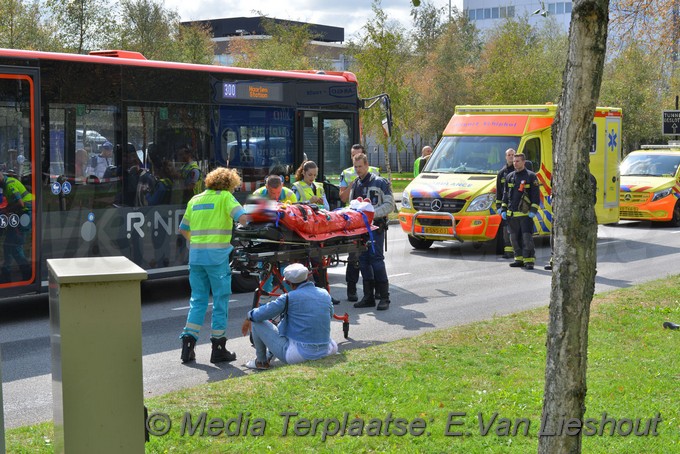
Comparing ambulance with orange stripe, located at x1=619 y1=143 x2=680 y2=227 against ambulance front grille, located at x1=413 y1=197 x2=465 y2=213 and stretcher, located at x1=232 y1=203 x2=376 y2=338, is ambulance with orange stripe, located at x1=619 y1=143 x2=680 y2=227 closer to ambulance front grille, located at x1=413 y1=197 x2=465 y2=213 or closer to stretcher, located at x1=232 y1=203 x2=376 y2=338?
ambulance front grille, located at x1=413 y1=197 x2=465 y2=213

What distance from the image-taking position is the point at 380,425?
19.6 ft

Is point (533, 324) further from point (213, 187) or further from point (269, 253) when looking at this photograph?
point (213, 187)

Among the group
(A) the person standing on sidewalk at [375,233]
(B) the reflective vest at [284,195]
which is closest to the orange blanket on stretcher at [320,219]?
(B) the reflective vest at [284,195]

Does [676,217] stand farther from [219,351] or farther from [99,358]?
[99,358]

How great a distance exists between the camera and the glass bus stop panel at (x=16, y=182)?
10.4 meters

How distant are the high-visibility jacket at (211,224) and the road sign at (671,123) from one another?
1637cm

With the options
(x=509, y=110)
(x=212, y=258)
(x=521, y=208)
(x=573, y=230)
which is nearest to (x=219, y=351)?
(x=212, y=258)

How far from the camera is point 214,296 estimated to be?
891cm

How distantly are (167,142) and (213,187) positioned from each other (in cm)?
347

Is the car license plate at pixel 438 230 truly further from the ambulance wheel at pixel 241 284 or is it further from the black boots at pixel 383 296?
the black boots at pixel 383 296

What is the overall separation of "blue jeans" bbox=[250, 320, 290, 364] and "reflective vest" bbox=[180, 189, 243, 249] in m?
0.90

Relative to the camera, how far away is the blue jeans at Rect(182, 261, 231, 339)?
8.89m

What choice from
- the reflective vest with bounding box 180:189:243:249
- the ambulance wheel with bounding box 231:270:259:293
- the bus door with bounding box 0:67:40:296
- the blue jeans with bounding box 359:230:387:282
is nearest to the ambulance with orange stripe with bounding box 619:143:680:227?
the ambulance wheel with bounding box 231:270:259:293

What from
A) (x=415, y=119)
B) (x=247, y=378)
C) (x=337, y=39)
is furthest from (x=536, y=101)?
(x=337, y=39)
